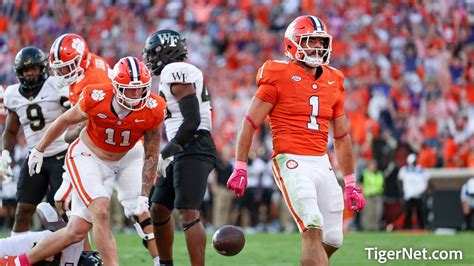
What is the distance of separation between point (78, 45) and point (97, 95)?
133 cm

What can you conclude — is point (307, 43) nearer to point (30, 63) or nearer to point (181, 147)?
point (181, 147)

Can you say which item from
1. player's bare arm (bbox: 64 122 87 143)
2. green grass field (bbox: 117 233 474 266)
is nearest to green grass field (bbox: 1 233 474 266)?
green grass field (bbox: 117 233 474 266)

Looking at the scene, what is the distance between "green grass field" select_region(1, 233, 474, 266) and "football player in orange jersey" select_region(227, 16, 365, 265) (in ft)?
7.90

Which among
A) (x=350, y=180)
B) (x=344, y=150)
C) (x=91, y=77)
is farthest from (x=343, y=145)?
(x=91, y=77)

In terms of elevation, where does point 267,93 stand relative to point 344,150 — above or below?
above

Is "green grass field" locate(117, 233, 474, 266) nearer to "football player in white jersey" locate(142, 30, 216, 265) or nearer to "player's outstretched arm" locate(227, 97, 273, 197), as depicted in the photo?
"football player in white jersey" locate(142, 30, 216, 265)

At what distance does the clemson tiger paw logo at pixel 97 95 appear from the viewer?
6812 mm

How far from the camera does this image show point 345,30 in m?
19.2

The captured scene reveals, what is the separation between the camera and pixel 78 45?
8039 mm

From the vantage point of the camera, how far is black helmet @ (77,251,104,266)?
22.0ft

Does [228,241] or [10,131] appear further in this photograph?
[10,131]

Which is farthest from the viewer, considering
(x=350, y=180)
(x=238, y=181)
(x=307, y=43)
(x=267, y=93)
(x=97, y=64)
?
(x=97, y=64)

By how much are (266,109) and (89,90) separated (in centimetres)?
126

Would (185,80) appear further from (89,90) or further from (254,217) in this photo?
(254,217)
